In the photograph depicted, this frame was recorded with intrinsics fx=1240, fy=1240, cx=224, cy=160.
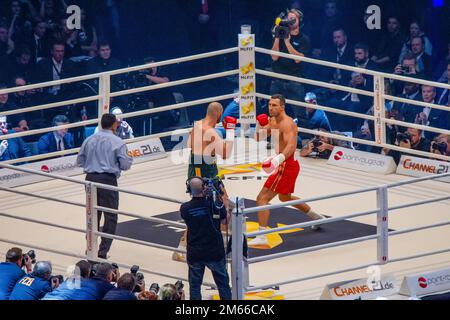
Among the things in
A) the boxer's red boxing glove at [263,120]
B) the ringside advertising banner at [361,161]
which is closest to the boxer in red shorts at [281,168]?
the boxer's red boxing glove at [263,120]

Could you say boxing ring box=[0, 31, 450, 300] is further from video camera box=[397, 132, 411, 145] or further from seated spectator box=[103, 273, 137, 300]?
seated spectator box=[103, 273, 137, 300]

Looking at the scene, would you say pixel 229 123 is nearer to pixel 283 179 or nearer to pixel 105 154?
pixel 283 179

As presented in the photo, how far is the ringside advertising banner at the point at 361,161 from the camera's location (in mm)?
A: 14250

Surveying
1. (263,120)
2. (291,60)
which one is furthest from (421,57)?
(263,120)

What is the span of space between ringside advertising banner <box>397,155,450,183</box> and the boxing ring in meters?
0.11

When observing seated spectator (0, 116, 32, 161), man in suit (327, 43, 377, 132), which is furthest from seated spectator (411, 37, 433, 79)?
seated spectator (0, 116, 32, 161)

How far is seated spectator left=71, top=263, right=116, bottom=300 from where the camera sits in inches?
392

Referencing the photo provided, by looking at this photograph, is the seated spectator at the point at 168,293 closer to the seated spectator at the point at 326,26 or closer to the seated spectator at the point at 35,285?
the seated spectator at the point at 35,285

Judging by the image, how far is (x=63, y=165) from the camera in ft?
46.5

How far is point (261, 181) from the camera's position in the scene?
1416 centimetres

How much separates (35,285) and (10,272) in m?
0.34

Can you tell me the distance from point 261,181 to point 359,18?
3458mm

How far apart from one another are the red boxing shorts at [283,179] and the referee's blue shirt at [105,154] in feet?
4.87
